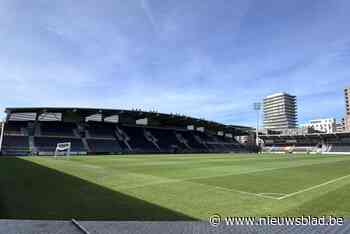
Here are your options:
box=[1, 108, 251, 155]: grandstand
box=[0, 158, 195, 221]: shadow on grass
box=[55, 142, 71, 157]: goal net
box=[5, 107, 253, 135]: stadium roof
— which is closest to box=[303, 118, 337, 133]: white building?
box=[5, 107, 253, 135]: stadium roof

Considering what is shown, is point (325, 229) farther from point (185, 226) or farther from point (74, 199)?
point (74, 199)

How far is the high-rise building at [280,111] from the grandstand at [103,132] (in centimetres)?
10669

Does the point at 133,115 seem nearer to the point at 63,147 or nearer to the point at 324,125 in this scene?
the point at 63,147

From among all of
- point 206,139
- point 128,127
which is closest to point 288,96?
point 206,139

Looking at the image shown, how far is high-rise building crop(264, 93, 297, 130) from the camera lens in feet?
591

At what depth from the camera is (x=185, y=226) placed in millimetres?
3229

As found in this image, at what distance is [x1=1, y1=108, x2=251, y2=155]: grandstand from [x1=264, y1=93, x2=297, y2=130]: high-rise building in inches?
4200

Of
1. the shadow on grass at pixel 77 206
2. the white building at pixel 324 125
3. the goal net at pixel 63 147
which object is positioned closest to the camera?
the shadow on grass at pixel 77 206

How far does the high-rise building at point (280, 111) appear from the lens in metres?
180

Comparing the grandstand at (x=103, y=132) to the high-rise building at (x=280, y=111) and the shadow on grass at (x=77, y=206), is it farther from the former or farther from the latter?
the high-rise building at (x=280, y=111)

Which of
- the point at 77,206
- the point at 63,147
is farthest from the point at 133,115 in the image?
the point at 77,206

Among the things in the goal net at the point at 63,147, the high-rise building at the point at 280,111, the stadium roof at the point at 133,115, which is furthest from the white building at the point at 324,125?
the goal net at the point at 63,147

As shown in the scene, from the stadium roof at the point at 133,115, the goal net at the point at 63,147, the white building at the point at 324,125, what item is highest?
the white building at the point at 324,125

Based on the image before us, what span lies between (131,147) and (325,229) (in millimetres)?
61838
